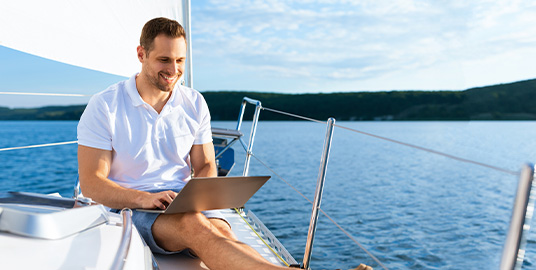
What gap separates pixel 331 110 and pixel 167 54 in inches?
1044

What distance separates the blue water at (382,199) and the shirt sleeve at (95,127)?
41.7 inches

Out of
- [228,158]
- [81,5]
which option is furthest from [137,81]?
[228,158]

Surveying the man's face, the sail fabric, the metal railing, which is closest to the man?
the man's face

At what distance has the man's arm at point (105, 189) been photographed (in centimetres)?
125

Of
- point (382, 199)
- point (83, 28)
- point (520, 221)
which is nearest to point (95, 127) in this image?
point (83, 28)

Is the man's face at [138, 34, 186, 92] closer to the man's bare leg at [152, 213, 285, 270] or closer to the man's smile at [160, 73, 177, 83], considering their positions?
the man's smile at [160, 73, 177, 83]

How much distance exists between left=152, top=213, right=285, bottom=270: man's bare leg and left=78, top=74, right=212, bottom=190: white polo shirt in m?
0.18

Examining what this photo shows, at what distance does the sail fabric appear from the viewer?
149cm

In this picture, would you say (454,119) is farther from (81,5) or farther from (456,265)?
(81,5)

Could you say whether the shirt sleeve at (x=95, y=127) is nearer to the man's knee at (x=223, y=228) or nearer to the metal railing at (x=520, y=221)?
the man's knee at (x=223, y=228)

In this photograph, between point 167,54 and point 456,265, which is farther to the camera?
point 456,265

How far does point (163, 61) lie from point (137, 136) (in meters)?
0.24

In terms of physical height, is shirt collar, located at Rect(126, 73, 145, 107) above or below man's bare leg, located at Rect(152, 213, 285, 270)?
above

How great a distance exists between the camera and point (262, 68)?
1878 centimetres
